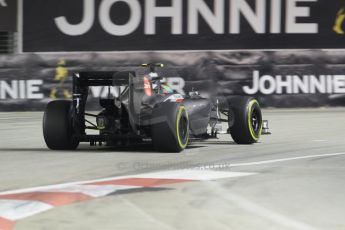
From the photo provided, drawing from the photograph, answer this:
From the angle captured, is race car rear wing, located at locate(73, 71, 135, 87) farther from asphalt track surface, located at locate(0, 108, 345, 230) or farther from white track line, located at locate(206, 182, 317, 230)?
white track line, located at locate(206, 182, 317, 230)

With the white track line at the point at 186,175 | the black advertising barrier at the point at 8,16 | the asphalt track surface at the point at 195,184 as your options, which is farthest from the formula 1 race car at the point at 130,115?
the black advertising barrier at the point at 8,16

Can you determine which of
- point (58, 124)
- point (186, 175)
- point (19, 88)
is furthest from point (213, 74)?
point (186, 175)

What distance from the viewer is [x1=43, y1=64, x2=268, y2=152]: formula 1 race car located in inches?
391

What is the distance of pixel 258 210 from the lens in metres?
6.05

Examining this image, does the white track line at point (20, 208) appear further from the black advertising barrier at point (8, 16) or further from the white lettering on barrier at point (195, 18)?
the black advertising barrier at point (8, 16)

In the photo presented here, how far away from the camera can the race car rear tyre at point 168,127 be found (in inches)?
384

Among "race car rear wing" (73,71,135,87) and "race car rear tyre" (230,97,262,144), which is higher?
"race car rear wing" (73,71,135,87)

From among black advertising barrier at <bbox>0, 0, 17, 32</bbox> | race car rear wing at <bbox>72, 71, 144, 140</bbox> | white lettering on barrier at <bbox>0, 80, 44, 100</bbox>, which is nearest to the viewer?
race car rear wing at <bbox>72, 71, 144, 140</bbox>

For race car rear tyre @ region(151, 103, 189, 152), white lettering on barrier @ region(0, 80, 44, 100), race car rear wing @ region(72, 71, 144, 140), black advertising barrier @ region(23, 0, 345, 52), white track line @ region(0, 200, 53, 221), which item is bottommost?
white track line @ region(0, 200, 53, 221)

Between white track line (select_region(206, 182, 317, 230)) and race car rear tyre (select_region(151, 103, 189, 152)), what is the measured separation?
2.61m

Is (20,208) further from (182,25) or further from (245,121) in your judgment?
(182,25)

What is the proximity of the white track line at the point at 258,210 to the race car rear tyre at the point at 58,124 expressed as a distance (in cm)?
373

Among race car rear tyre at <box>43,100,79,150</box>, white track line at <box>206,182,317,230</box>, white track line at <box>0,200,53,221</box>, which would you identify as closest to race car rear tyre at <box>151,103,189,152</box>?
race car rear tyre at <box>43,100,79,150</box>

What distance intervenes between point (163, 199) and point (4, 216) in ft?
4.60
